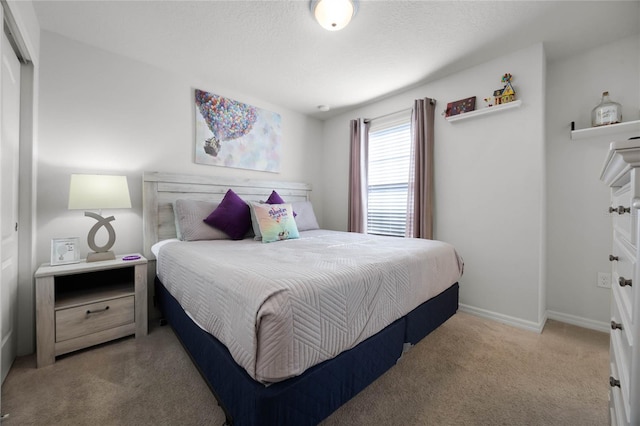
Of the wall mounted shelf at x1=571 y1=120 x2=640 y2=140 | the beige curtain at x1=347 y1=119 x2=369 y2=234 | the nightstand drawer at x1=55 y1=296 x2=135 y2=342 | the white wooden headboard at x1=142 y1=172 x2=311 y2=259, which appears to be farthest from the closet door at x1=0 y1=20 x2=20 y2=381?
the wall mounted shelf at x1=571 y1=120 x2=640 y2=140

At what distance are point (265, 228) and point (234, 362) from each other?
1.35 m

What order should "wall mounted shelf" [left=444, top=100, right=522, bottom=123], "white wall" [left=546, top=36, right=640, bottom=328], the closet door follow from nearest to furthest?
the closet door
"white wall" [left=546, top=36, right=640, bottom=328]
"wall mounted shelf" [left=444, top=100, right=522, bottom=123]

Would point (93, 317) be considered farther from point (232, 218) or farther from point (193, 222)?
point (232, 218)

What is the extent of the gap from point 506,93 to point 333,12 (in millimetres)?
1702

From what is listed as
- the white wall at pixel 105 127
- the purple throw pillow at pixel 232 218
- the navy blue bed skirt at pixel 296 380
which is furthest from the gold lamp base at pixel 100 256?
the navy blue bed skirt at pixel 296 380

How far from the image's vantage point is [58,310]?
1.70 metres

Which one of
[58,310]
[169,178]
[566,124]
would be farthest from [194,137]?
[566,124]

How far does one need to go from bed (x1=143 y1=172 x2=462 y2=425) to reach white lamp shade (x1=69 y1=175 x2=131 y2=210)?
1.96 ft

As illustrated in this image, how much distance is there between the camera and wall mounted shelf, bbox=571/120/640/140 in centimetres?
193

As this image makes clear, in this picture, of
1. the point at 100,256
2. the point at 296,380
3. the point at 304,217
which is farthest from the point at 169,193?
the point at 296,380

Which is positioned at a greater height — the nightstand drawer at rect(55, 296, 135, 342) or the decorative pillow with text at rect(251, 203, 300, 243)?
the decorative pillow with text at rect(251, 203, 300, 243)

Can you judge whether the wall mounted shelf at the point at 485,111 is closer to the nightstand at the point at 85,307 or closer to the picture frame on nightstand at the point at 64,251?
the nightstand at the point at 85,307

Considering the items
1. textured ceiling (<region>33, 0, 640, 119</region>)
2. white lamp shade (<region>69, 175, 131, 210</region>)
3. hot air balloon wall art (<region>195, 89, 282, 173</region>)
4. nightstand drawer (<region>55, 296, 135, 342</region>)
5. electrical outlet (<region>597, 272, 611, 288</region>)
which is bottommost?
nightstand drawer (<region>55, 296, 135, 342</region>)

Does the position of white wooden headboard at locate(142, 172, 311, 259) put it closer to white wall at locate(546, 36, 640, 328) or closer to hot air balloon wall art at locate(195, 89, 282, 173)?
hot air balloon wall art at locate(195, 89, 282, 173)
